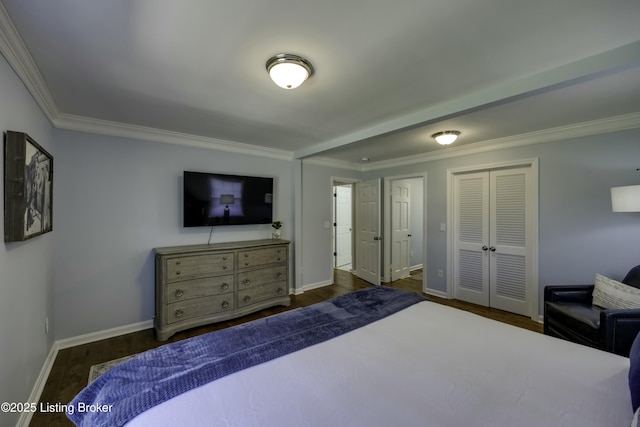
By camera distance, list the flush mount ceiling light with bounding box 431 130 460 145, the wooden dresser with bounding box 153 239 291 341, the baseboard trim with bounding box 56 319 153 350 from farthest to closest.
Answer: the flush mount ceiling light with bounding box 431 130 460 145
the wooden dresser with bounding box 153 239 291 341
the baseboard trim with bounding box 56 319 153 350

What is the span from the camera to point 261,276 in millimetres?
A: 3516

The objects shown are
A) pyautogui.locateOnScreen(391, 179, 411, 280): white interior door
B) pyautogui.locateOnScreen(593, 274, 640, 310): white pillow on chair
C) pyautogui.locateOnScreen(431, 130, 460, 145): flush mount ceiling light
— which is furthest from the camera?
pyautogui.locateOnScreen(391, 179, 411, 280): white interior door

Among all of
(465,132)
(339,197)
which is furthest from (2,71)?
(339,197)

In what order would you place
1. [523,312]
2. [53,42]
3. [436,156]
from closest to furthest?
[53,42]
[523,312]
[436,156]

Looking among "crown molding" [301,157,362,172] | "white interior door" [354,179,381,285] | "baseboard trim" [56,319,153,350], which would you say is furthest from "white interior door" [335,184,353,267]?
"baseboard trim" [56,319,153,350]

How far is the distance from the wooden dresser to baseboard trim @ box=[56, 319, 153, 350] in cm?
32

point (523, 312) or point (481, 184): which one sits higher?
point (481, 184)

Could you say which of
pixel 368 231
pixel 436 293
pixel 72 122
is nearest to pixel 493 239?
pixel 436 293

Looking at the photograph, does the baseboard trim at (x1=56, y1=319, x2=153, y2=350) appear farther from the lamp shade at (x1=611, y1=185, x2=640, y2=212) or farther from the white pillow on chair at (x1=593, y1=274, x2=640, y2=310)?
the lamp shade at (x1=611, y1=185, x2=640, y2=212)

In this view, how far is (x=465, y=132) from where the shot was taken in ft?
10.5

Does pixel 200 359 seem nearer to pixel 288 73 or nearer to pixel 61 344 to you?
pixel 288 73

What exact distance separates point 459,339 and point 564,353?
507mm

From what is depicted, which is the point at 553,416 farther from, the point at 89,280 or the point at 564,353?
the point at 89,280

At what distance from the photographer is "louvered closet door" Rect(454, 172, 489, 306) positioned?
12.5 feet
